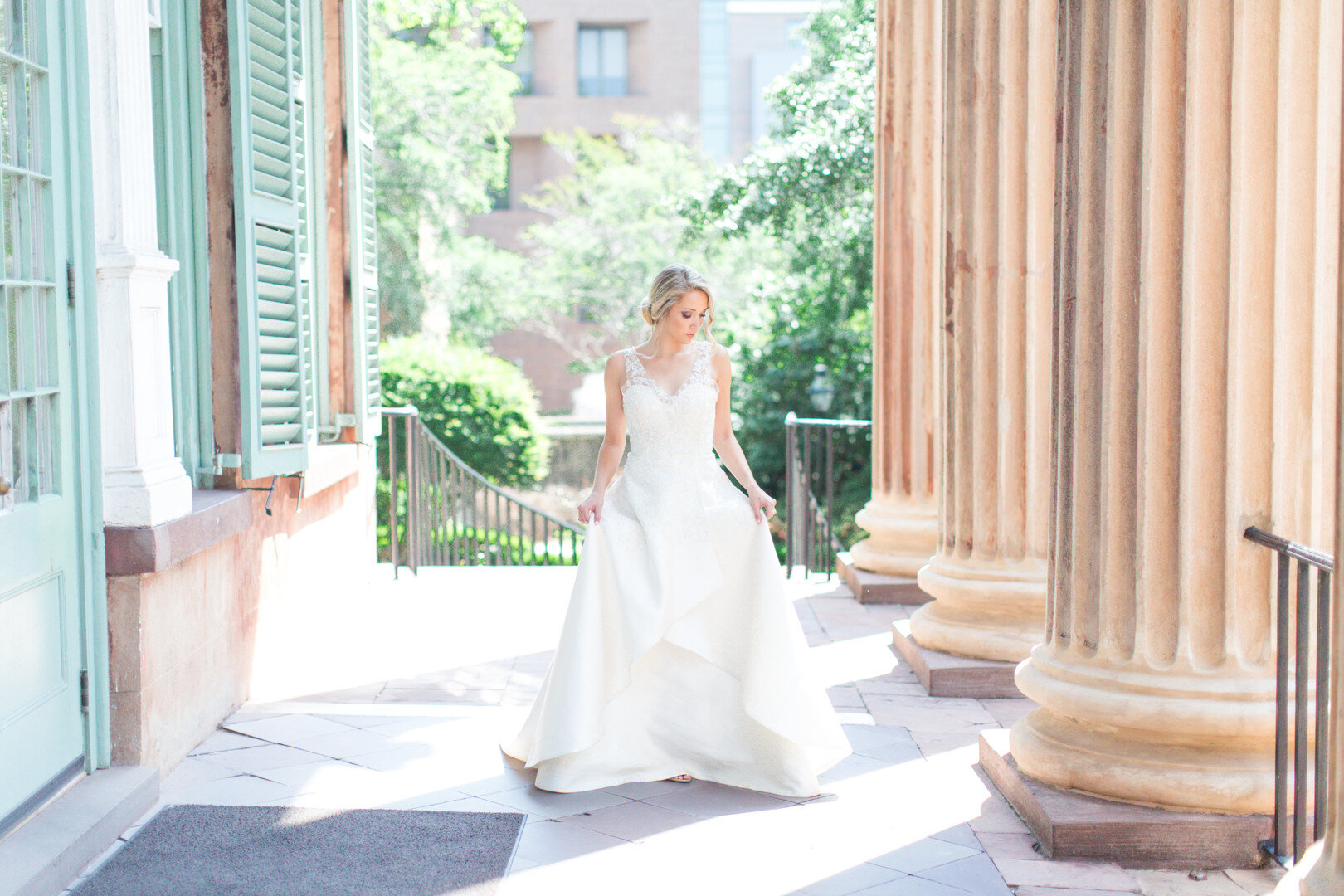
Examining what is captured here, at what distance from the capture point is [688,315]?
13.4ft

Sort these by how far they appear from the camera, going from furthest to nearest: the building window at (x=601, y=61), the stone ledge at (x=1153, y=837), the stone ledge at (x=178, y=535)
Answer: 1. the building window at (x=601, y=61)
2. the stone ledge at (x=178, y=535)
3. the stone ledge at (x=1153, y=837)

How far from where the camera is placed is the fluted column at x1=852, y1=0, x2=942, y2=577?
7.06 m

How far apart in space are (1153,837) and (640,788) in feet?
5.01

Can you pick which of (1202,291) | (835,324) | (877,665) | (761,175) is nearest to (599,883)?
(1202,291)

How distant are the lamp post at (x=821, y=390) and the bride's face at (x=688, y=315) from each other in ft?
35.3

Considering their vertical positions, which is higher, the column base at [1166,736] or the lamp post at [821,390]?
the lamp post at [821,390]

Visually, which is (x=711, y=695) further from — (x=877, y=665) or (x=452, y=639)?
(x=452, y=639)

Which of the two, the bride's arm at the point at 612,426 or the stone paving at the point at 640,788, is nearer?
the stone paving at the point at 640,788

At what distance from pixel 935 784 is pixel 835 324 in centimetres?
1235

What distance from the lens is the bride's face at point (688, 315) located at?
4059 mm

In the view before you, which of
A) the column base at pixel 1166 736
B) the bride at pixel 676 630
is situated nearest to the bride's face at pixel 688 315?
the bride at pixel 676 630

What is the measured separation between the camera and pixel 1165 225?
331 centimetres

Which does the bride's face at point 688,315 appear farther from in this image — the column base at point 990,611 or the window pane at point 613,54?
the window pane at point 613,54

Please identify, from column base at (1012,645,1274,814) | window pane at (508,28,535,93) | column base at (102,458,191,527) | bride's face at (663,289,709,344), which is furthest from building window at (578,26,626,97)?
column base at (1012,645,1274,814)
